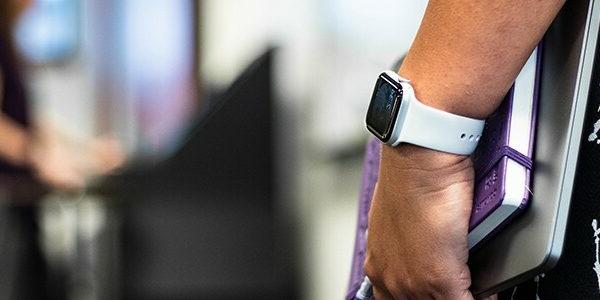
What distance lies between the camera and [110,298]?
8.24ft

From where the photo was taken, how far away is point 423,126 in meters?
0.60

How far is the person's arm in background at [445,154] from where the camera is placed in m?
0.57

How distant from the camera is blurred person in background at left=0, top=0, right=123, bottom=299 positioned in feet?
7.75

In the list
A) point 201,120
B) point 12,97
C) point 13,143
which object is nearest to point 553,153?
point 201,120

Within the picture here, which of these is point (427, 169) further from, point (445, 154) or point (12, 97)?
point (12, 97)

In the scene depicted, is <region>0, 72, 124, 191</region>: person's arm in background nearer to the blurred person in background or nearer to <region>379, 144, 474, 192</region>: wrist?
the blurred person in background

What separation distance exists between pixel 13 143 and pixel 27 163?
0.07m

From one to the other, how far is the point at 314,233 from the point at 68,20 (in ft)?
3.86

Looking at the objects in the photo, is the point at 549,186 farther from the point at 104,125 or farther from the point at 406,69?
the point at 104,125

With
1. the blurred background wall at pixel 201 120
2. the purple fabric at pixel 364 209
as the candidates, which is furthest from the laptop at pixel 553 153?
the blurred background wall at pixel 201 120

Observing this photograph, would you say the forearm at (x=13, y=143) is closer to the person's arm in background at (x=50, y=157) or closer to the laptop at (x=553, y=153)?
the person's arm in background at (x=50, y=157)

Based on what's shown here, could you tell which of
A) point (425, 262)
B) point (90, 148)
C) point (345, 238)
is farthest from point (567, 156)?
point (90, 148)

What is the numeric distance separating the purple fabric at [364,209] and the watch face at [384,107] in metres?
0.13

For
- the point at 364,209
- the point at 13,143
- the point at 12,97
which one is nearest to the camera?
the point at 364,209
